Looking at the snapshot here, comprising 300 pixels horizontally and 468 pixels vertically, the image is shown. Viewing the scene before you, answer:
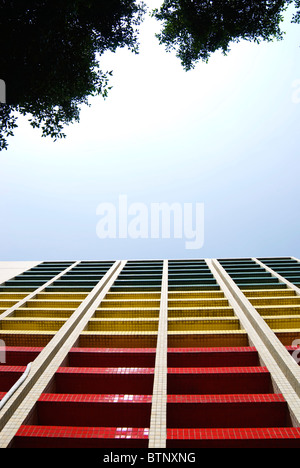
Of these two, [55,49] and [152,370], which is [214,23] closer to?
[55,49]

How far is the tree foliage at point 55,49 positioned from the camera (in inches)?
312

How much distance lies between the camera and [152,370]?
33.2ft

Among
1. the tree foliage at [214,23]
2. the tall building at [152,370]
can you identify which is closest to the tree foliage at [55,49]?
the tree foliage at [214,23]

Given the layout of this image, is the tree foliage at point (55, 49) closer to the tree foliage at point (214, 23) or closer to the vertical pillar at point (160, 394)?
the tree foliage at point (214, 23)

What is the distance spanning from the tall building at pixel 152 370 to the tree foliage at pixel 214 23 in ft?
38.0

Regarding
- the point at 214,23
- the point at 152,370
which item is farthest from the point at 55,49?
the point at 152,370

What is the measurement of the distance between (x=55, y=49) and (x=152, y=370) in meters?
10.6

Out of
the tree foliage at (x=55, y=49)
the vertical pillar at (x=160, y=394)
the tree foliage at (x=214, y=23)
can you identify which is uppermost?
the tree foliage at (x=214, y=23)

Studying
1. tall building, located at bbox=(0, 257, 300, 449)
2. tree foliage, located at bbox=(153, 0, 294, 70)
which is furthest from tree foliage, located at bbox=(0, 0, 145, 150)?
tall building, located at bbox=(0, 257, 300, 449)

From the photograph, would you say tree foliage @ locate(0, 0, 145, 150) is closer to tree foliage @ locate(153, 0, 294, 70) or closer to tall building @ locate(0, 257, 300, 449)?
tree foliage @ locate(153, 0, 294, 70)

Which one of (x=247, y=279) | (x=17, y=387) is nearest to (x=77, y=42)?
(x=17, y=387)

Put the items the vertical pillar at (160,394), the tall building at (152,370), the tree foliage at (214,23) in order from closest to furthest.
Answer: the vertical pillar at (160,394) → the tall building at (152,370) → the tree foliage at (214,23)

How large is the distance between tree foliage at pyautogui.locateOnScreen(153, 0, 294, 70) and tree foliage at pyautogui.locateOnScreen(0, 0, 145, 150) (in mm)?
1347

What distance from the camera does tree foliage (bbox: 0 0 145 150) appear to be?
793 cm
